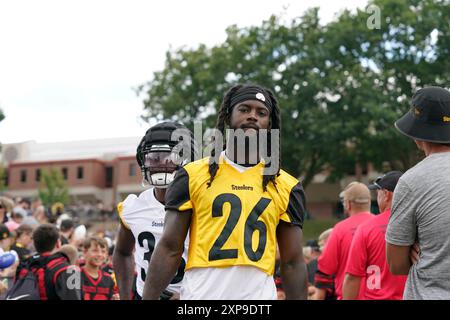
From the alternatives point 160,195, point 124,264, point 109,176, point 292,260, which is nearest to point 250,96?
point 292,260

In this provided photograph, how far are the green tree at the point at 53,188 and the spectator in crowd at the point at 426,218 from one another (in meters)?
51.2

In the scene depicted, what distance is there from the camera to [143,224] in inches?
173

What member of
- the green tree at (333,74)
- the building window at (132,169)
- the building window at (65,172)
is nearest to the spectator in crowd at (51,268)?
the green tree at (333,74)

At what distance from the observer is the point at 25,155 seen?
213 ft

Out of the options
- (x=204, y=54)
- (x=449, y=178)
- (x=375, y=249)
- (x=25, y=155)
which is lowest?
(x=25, y=155)

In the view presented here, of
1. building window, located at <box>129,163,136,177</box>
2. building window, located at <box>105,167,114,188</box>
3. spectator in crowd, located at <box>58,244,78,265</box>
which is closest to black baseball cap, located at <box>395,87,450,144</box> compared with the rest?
spectator in crowd, located at <box>58,244,78,265</box>

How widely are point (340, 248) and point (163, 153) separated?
9.18 ft

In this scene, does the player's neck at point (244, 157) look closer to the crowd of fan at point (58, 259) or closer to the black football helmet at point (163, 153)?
the black football helmet at point (163, 153)

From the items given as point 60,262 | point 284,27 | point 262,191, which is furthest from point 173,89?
point 262,191

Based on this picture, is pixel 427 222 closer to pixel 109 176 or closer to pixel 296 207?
pixel 296 207

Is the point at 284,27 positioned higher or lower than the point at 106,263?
higher
